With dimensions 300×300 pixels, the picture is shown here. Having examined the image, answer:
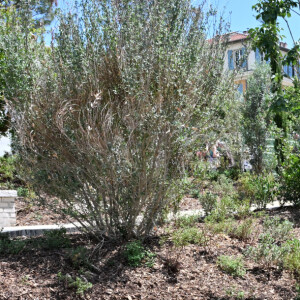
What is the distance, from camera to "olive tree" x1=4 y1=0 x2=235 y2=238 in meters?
4.34

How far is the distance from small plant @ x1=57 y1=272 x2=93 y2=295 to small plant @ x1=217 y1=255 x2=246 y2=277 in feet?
4.86

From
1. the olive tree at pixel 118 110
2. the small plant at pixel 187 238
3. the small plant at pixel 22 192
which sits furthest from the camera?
the small plant at pixel 22 192

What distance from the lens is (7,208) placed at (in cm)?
718

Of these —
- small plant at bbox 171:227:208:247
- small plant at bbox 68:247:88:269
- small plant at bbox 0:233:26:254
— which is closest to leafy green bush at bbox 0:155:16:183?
small plant at bbox 0:233:26:254

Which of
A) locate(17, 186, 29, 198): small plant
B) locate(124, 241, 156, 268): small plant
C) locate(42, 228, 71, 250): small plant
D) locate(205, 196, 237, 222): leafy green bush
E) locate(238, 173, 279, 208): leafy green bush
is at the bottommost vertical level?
locate(124, 241, 156, 268): small plant

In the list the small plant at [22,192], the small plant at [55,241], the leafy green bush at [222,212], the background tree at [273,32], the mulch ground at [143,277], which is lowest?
the mulch ground at [143,277]

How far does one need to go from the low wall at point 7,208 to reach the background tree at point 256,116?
777 cm

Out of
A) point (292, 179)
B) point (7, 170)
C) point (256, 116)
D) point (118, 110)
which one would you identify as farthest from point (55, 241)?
point (256, 116)

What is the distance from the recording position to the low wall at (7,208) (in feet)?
23.5

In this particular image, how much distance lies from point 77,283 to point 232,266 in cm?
165

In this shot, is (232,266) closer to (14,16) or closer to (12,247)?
(12,247)

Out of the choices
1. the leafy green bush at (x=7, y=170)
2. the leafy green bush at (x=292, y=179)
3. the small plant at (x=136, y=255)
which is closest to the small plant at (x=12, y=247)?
the small plant at (x=136, y=255)

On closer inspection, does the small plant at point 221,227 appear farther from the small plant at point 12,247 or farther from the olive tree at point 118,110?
the small plant at point 12,247

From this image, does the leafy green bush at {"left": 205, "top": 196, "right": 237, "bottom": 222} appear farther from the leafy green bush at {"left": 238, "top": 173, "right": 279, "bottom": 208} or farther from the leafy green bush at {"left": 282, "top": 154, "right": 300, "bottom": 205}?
the leafy green bush at {"left": 282, "top": 154, "right": 300, "bottom": 205}
